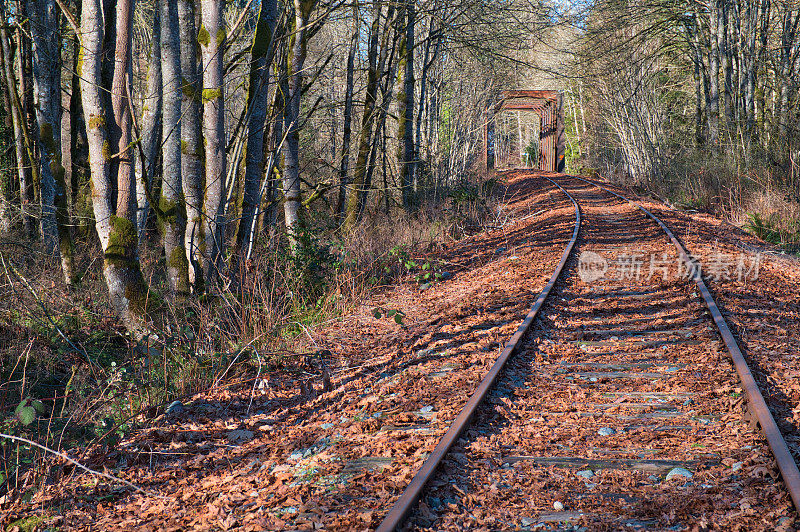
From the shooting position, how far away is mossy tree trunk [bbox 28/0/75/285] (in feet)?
33.0

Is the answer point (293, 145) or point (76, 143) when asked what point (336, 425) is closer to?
point (293, 145)

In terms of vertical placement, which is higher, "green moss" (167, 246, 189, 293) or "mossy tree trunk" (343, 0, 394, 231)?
"mossy tree trunk" (343, 0, 394, 231)

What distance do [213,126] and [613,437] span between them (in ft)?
17.5

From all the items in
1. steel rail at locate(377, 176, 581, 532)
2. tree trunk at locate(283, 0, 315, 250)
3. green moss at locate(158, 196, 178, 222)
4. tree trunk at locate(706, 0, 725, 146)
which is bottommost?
steel rail at locate(377, 176, 581, 532)

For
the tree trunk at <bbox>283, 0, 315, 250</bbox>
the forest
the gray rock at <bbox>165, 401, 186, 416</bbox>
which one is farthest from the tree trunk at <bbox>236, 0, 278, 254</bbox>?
the gray rock at <bbox>165, 401, 186, 416</bbox>

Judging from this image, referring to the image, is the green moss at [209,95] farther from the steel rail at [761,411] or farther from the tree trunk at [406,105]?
the tree trunk at [406,105]

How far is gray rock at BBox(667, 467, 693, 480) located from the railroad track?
0.02m

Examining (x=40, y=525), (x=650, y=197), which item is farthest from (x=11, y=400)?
(x=650, y=197)

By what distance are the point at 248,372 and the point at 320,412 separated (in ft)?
4.13

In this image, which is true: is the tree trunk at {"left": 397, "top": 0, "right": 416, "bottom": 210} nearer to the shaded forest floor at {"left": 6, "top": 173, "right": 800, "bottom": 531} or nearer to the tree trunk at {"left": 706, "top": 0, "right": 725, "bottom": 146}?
the shaded forest floor at {"left": 6, "top": 173, "right": 800, "bottom": 531}

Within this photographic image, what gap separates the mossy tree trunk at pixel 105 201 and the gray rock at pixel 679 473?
5494 millimetres

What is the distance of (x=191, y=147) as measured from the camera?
7.09 meters

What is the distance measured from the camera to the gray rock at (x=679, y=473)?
371cm

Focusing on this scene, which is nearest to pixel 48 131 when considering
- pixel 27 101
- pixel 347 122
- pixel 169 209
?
pixel 27 101
